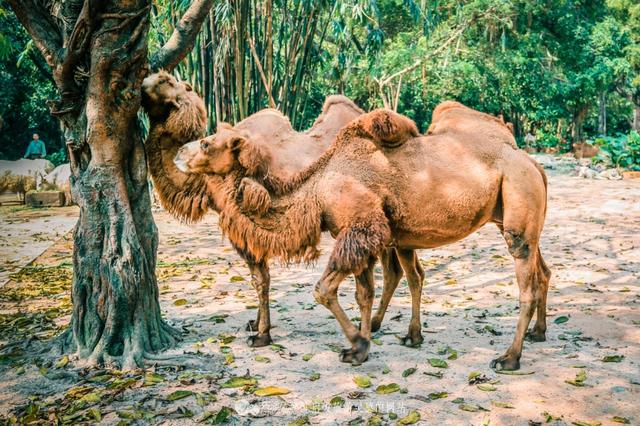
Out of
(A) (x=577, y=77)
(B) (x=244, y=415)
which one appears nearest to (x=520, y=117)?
(A) (x=577, y=77)

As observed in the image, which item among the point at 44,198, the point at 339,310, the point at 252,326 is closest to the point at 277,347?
the point at 252,326

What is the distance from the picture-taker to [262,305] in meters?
4.77

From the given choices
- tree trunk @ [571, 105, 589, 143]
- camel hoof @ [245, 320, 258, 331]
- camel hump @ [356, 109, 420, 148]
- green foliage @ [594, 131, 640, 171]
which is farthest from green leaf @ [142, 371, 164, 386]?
tree trunk @ [571, 105, 589, 143]

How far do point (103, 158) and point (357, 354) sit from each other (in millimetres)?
2254

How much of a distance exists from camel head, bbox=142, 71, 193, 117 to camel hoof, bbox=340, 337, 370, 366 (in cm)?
218

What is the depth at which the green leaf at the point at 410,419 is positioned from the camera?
3.36 m

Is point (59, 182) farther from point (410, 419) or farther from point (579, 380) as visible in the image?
point (579, 380)

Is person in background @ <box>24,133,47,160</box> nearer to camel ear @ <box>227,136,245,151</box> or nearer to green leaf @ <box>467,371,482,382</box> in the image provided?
camel ear @ <box>227,136,245,151</box>

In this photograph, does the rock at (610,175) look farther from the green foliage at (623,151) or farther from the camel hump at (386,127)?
the camel hump at (386,127)

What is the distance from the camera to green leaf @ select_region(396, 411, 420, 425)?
336cm

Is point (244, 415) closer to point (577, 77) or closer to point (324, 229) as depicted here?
point (324, 229)

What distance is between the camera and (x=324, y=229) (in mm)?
4535

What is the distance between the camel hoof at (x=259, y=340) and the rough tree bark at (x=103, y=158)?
68 centimetres

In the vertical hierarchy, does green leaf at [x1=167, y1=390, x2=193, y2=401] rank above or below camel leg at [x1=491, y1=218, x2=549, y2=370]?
below
